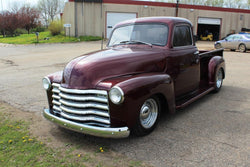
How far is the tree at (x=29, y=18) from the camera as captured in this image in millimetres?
44938

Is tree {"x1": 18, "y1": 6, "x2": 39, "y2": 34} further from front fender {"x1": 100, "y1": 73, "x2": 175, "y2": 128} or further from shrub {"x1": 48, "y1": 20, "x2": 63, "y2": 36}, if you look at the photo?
front fender {"x1": 100, "y1": 73, "x2": 175, "y2": 128}

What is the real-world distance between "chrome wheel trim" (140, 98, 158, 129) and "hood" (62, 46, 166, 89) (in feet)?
1.83

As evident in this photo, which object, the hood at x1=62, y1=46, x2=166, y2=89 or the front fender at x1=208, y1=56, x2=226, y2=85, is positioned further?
the front fender at x1=208, y1=56, x2=226, y2=85

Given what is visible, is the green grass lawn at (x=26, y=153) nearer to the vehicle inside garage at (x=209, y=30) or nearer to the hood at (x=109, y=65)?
the hood at (x=109, y=65)

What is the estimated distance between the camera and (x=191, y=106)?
539cm

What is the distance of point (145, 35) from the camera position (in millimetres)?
4707

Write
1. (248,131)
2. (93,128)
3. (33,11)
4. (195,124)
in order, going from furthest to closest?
1. (33,11)
2. (195,124)
3. (248,131)
4. (93,128)

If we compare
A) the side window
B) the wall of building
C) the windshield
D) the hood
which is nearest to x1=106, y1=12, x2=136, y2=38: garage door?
the wall of building

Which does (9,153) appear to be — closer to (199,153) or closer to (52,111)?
(52,111)

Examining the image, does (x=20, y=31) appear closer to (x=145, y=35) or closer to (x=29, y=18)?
(x=29, y=18)

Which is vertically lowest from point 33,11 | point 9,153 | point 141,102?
point 9,153

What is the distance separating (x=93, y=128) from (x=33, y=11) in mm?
50396

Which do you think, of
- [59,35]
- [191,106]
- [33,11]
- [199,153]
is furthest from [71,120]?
[33,11]

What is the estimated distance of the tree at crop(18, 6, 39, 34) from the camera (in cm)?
4494
